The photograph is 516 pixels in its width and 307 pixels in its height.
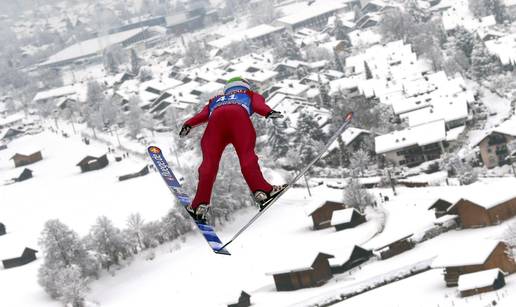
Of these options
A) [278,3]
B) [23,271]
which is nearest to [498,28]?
[23,271]

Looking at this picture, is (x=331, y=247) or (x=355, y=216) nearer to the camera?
(x=331, y=247)

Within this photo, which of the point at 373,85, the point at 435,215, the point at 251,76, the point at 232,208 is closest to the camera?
the point at 435,215

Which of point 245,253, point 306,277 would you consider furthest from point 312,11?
point 306,277

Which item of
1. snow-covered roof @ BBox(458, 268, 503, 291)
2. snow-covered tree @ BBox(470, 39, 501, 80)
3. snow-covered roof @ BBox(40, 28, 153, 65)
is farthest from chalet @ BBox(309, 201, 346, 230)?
snow-covered roof @ BBox(40, 28, 153, 65)

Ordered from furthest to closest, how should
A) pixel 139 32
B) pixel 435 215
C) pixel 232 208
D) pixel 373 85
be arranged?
pixel 139 32
pixel 373 85
pixel 232 208
pixel 435 215

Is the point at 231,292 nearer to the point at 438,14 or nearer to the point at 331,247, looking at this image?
the point at 331,247

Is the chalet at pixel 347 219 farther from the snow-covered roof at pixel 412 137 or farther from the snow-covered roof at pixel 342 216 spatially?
the snow-covered roof at pixel 412 137
